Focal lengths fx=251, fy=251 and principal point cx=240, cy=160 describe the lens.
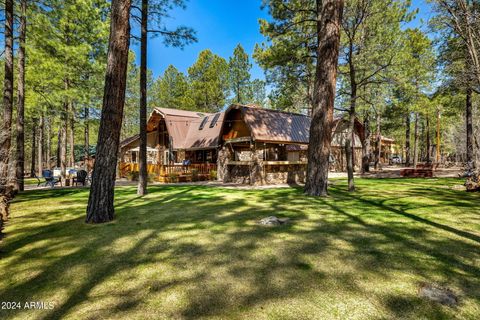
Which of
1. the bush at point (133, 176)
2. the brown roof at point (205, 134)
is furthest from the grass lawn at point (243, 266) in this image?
the brown roof at point (205, 134)

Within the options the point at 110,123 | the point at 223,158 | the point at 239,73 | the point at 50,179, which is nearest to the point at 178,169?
the point at 223,158

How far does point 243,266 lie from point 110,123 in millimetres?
4731

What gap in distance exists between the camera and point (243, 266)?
3.56 m

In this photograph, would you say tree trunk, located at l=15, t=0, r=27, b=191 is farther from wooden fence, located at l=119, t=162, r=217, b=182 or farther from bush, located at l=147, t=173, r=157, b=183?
wooden fence, located at l=119, t=162, r=217, b=182

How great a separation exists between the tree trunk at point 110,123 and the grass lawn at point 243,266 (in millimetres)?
503

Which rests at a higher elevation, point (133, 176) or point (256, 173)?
point (256, 173)

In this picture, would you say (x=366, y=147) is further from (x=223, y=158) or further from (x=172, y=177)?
(x=172, y=177)

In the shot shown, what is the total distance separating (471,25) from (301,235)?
11.9 m

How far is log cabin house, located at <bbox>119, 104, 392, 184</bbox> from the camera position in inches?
641

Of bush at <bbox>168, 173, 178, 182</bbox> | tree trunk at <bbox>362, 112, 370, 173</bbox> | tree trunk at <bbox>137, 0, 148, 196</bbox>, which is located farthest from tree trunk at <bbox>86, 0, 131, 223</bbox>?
tree trunk at <bbox>362, 112, 370, 173</bbox>

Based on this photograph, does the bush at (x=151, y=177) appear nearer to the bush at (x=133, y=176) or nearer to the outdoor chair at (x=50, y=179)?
the bush at (x=133, y=176)

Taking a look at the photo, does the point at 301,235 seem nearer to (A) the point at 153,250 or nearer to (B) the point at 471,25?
(A) the point at 153,250

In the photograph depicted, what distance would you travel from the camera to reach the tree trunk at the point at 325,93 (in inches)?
379

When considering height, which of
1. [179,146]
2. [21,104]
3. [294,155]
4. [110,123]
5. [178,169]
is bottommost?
[178,169]
